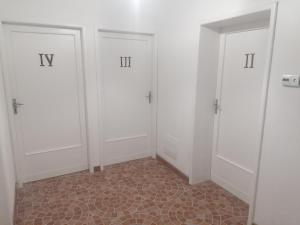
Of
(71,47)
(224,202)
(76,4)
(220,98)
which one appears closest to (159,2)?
(76,4)

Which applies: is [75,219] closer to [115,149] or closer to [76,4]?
[115,149]

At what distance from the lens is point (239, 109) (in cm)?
243

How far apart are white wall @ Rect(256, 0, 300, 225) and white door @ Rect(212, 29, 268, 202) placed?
0.29 metres

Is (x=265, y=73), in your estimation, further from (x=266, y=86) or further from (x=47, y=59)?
(x=47, y=59)

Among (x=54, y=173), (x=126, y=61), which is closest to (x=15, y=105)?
(x=54, y=173)

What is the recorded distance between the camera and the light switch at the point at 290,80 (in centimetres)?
157

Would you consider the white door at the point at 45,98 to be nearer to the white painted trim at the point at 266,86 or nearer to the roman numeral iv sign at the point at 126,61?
the roman numeral iv sign at the point at 126,61

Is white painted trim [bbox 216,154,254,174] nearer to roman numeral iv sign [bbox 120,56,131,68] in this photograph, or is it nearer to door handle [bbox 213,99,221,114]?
door handle [bbox 213,99,221,114]

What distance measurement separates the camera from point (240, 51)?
2336 millimetres

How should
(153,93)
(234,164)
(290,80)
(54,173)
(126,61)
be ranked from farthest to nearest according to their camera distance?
(153,93) < (126,61) < (54,173) < (234,164) < (290,80)

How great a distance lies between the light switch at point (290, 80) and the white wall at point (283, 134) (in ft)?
0.11

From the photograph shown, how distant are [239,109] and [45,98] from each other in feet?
7.70

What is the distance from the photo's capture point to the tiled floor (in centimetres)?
218

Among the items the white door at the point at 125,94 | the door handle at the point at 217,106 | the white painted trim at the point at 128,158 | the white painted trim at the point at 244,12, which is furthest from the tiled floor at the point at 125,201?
the white painted trim at the point at 244,12
